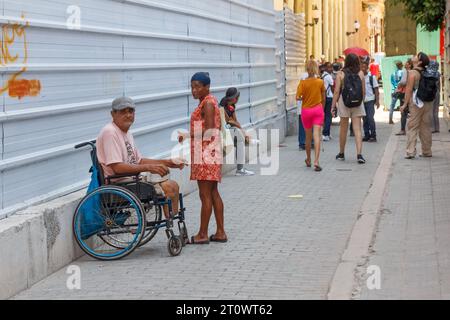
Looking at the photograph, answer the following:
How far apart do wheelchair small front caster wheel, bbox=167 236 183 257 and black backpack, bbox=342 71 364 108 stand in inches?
299

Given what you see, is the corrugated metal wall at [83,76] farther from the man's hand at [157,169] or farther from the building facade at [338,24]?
the building facade at [338,24]

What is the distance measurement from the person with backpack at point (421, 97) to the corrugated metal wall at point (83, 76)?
318cm

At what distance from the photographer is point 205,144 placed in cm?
859

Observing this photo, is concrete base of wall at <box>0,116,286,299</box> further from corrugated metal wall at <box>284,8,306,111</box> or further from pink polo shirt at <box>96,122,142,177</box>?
corrugated metal wall at <box>284,8,306,111</box>

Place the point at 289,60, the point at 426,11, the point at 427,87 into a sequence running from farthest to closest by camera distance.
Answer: the point at 426,11 → the point at 289,60 → the point at 427,87

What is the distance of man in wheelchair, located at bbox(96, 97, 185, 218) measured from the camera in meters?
7.94

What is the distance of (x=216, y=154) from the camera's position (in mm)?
8656

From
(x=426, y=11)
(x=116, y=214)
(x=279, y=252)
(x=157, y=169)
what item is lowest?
(x=279, y=252)

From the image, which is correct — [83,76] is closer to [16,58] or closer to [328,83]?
[16,58]

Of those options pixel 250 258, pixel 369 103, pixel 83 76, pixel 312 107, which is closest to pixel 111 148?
pixel 83 76

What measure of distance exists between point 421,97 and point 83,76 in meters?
7.70

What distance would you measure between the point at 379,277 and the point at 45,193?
2.89 meters

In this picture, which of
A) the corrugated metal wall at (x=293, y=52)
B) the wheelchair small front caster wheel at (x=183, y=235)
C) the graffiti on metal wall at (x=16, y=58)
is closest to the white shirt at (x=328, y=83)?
the corrugated metal wall at (x=293, y=52)
